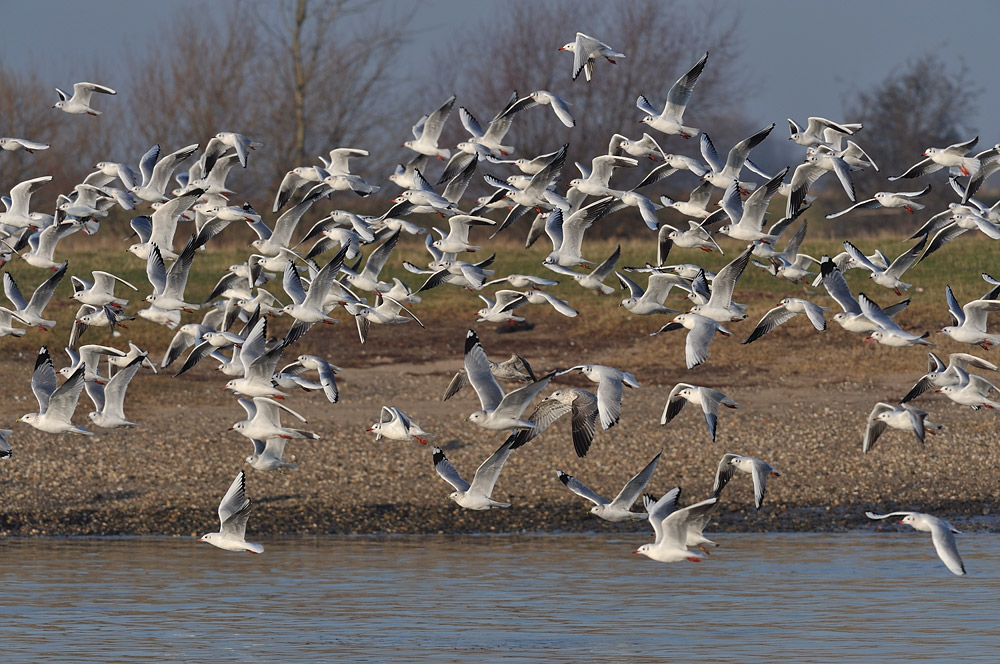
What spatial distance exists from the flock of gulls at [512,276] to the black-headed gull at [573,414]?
2 centimetres

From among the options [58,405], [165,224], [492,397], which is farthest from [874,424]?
[165,224]

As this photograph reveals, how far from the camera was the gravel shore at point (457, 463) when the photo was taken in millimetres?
21047

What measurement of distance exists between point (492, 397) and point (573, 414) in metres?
0.90

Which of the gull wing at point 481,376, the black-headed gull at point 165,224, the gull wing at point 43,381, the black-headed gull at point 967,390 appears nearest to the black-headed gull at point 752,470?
the gull wing at point 481,376

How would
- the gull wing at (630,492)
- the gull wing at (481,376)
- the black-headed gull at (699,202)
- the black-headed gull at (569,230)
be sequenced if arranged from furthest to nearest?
1. the black-headed gull at (569,230)
2. the black-headed gull at (699,202)
3. the gull wing at (481,376)
4. the gull wing at (630,492)

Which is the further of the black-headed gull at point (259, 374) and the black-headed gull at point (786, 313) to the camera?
the black-headed gull at point (259, 374)

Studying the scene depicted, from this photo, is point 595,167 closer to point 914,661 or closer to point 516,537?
point 516,537

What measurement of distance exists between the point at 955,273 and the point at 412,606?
21.5 m

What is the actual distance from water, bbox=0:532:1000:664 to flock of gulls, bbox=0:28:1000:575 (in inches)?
37.1

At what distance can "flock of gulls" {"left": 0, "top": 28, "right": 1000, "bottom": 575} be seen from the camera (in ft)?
52.4

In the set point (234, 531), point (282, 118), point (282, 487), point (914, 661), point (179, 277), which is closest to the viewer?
point (914, 661)

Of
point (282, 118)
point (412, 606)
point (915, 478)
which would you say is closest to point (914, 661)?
point (412, 606)

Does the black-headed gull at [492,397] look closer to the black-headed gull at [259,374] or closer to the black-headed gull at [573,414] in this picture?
the black-headed gull at [573,414]

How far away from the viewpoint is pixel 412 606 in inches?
649
